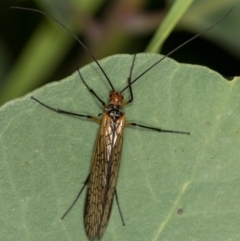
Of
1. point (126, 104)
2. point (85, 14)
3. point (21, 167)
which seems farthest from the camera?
point (85, 14)

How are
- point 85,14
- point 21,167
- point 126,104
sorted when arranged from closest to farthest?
point 21,167 → point 126,104 → point 85,14

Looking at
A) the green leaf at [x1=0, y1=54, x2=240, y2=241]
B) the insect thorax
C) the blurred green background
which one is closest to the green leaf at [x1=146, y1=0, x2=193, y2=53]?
the green leaf at [x1=0, y1=54, x2=240, y2=241]

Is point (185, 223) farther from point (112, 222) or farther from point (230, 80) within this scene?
point (230, 80)

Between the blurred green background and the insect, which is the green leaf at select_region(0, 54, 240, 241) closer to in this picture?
the insect

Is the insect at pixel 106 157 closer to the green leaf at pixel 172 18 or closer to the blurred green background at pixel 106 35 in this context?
the green leaf at pixel 172 18

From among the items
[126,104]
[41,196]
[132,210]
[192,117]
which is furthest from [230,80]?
[41,196]

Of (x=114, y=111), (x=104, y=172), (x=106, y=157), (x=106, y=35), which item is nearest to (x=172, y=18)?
(x=114, y=111)

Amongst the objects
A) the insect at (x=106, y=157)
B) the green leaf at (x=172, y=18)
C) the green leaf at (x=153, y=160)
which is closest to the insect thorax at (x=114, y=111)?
the insect at (x=106, y=157)

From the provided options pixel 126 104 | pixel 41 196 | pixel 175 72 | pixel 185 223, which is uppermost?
pixel 175 72
